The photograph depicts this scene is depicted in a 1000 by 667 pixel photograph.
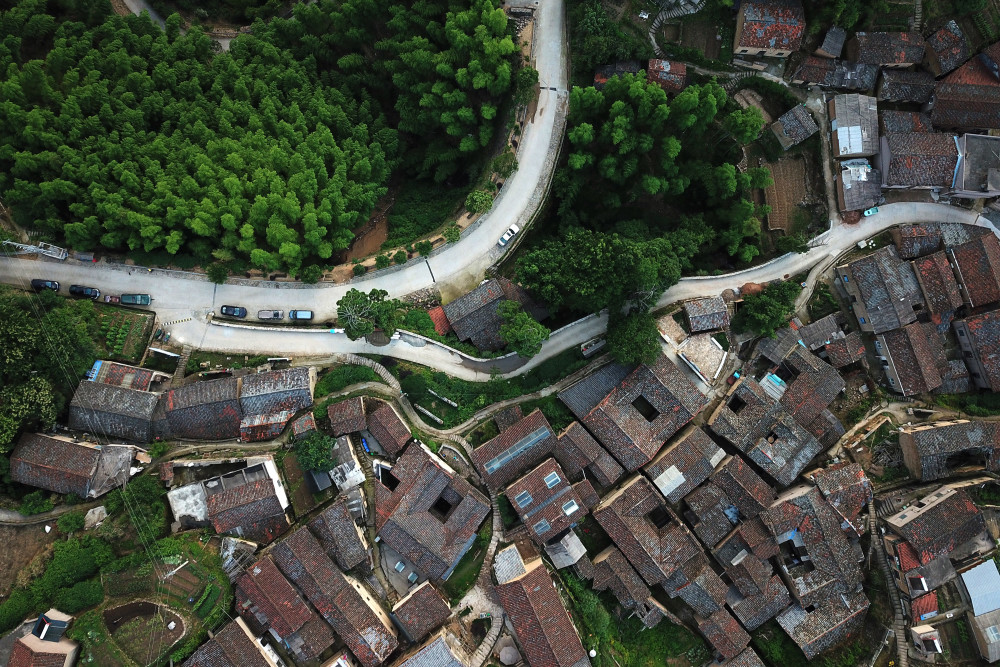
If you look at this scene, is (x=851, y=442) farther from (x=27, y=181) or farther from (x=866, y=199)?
(x=27, y=181)

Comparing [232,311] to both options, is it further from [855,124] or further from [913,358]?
[913,358]

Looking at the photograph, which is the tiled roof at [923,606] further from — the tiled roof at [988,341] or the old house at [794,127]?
the old house at [794,127]

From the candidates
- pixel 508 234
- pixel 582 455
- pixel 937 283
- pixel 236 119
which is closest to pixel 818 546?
pixel 582 455

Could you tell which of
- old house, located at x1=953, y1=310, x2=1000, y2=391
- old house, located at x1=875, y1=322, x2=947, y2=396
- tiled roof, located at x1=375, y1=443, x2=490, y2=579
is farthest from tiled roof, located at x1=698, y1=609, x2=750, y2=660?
old house, located at x1=953, y1=310, x2=1000, y2=391

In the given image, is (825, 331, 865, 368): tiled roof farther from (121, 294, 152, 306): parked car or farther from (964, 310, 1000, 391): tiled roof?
(121, 294, 152, 306): parked car

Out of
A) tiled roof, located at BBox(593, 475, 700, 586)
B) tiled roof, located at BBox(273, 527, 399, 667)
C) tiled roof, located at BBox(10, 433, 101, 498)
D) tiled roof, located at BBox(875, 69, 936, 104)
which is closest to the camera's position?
tiled roof, located at BBox(10, 433, 101, 498)
